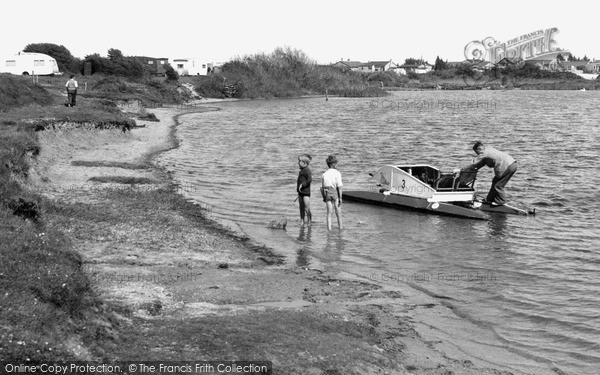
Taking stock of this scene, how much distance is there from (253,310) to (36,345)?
414 cm

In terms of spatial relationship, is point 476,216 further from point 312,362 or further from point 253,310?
point 312,362

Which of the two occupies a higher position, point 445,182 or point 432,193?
point 445,182

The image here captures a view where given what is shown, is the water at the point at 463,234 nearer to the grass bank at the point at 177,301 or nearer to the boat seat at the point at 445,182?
the grass bank at the point at 177,301

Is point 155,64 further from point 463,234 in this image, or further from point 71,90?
point 463,234

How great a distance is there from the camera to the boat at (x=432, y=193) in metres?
21.0

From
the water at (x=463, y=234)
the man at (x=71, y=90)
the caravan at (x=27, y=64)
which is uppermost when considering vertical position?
the caravan at (x=27, y=64)

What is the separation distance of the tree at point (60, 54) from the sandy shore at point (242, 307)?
8724 centimetres

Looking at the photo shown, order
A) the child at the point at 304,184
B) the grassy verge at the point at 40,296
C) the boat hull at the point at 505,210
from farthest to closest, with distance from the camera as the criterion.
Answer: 1. the boat hull at the point at 505,210
2. the child at the point at 304,184
3. the grassy verge at the point at 40,296

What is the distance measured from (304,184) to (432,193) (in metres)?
5.41

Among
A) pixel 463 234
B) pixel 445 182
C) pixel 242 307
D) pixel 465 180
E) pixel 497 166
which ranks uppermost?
pixel 497 166

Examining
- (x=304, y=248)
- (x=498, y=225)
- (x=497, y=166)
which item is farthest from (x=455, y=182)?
(x=304, y=248)

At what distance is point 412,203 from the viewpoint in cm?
2156

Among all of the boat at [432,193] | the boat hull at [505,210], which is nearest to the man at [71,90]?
the boat at [432,193]

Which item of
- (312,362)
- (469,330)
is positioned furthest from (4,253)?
(469,330)
